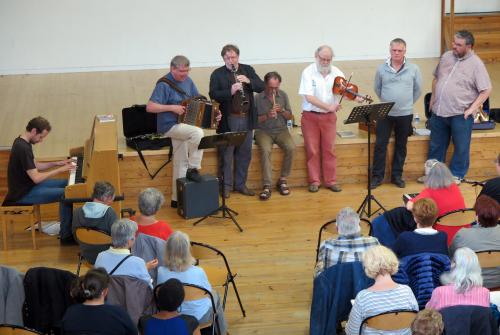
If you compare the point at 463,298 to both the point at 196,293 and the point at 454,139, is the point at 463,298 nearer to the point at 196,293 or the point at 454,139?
the point at 196,293

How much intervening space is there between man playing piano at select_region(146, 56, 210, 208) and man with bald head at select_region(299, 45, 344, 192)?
1.23 m

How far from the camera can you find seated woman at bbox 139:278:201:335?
4.54 m

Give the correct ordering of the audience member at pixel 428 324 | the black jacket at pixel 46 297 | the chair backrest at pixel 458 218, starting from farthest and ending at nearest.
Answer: the chair backrest at pixel 458 218 < the black jacket at pixel 46 297 < the audience member at pixel 428 324

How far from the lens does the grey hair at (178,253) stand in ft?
16.9

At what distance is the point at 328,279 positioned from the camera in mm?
5305

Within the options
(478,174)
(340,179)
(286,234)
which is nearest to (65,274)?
(286,234)

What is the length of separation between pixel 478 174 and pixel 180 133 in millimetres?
3573

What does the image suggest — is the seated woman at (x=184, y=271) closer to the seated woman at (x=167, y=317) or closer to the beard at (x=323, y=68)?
the seated woman at (x=167, y=317)

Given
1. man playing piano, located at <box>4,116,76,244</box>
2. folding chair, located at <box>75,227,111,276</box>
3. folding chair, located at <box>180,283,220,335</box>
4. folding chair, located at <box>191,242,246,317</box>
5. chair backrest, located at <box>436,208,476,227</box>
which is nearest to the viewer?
folding chair, located at <box>180,283,220,335</box>

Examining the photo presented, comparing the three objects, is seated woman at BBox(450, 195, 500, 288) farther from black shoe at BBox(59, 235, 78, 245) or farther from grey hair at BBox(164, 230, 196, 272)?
black shoe at BBox(59, 235, 78, 245)

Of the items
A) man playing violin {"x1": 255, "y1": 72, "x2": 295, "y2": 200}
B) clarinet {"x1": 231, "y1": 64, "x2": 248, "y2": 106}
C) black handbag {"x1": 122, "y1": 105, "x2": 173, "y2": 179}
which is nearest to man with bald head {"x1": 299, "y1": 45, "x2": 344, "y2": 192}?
man playing violin {"x1": 255, "y1": 72, "x2": 295, "y2": 200}

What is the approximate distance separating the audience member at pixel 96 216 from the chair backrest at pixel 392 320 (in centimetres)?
254

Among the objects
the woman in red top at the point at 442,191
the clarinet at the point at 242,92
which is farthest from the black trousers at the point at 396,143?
the woman in red top at the point at 442,191

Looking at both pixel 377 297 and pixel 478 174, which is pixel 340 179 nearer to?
pixel 478 174
